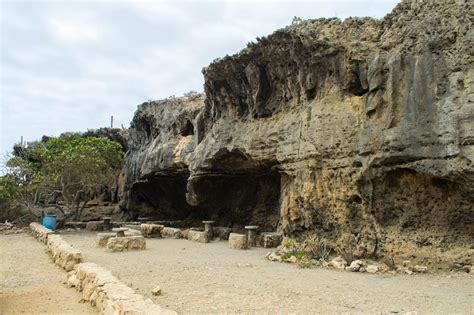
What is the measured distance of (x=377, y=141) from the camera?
34.6 ft

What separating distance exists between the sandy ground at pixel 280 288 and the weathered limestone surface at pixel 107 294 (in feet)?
2.19

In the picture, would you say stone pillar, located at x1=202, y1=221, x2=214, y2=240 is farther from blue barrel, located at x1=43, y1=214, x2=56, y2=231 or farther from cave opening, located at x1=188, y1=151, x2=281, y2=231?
blue barrel, located at x1=43, y1=214, x2=56, y2=231

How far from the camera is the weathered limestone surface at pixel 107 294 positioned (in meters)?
5.74

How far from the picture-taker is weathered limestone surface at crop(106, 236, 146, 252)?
14359 mm

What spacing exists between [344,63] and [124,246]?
30.6ft

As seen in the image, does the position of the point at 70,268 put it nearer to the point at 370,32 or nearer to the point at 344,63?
the point at 344,63

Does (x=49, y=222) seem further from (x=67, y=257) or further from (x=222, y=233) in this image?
(x=67, y=257)

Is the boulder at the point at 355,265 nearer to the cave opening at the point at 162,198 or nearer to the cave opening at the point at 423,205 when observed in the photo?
the cave opening at the point at 423,205

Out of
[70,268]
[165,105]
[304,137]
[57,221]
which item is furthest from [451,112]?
[57,221]

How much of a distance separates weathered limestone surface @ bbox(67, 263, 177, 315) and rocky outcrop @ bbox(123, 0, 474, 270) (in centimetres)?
632

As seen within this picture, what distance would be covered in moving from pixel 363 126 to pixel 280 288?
5.15 meters

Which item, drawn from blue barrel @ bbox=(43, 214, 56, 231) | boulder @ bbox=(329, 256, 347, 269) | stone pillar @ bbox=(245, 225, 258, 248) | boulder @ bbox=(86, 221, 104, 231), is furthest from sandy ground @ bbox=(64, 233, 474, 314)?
boulder @ bbox=(86, 221, 104, 231)

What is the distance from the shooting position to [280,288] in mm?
8102

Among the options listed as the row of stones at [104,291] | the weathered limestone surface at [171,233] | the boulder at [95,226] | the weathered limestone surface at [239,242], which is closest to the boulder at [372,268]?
the row of stones at [104,291]
